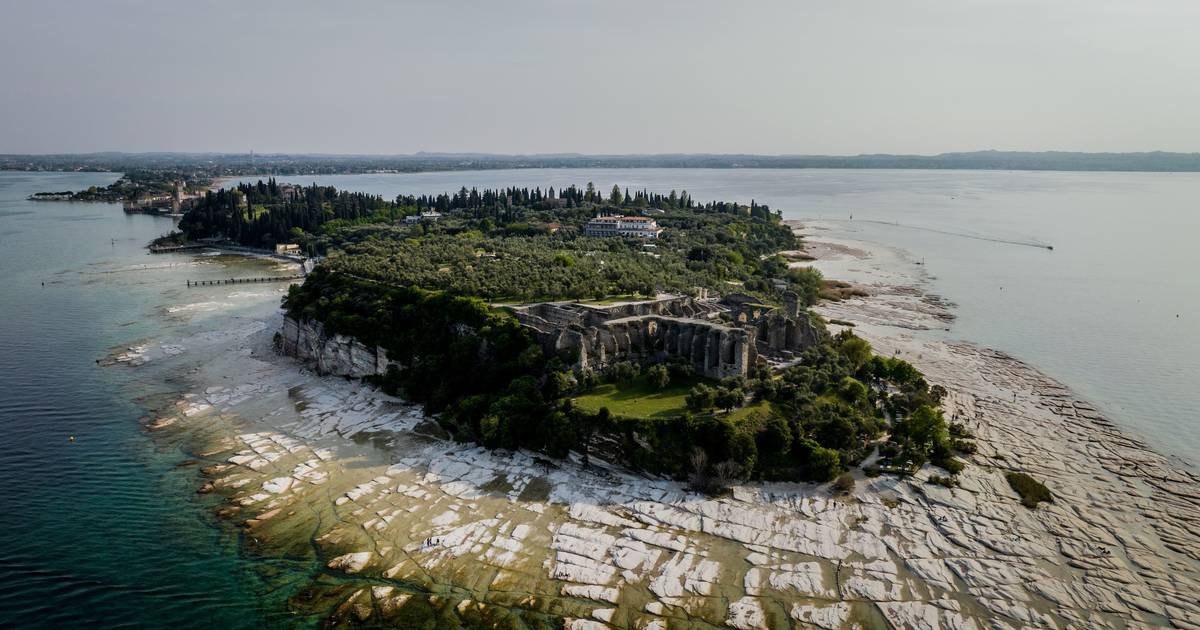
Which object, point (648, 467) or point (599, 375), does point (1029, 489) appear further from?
point (599, 375)

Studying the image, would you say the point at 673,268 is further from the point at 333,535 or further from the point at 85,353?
the point at 85,353

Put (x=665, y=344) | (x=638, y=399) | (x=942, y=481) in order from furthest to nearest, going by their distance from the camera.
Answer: (x=665, y=344) < (x=638, y=399) < (x=942, y=481)

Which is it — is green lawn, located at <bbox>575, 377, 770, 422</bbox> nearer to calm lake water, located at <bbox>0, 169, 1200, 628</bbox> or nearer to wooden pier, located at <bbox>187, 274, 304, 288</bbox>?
calm lake water, located at <bbox>0, 169, 1200, 628</bbox>

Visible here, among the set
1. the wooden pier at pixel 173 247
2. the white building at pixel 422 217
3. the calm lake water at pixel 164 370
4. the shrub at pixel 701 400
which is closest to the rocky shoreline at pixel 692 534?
the calm lake water at pixel 164 370

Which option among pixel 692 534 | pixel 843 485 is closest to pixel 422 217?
pixel 843 485

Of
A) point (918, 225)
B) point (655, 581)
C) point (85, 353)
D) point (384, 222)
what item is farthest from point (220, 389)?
point (918, 225)
